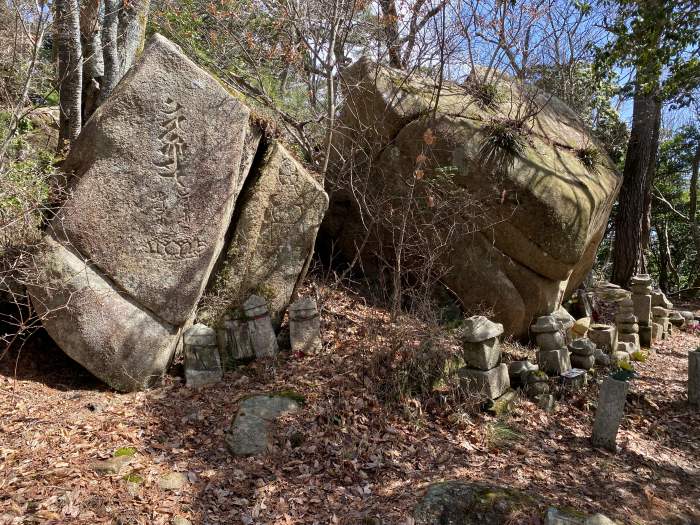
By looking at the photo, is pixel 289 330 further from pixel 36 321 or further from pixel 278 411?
pixel 36 321

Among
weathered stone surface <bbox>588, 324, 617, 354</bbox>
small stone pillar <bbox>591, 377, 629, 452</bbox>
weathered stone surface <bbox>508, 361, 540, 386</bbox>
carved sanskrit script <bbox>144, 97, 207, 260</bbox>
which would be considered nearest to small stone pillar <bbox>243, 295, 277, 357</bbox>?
carved sanskrit script <bbox>144, 97, 207, 260</bbox>

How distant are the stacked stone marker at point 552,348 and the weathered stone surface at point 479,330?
114cm

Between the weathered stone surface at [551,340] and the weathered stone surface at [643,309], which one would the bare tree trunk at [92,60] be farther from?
the weathered stone surface at [643,309]

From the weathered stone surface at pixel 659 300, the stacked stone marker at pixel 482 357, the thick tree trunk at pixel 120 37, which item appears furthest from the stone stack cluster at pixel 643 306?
the thick tree trunk at pixel 120 37

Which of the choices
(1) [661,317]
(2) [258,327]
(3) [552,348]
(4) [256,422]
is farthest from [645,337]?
(4) [256,422]

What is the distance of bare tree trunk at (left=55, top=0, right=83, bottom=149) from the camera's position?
6.45 m

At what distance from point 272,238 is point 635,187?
1002cm

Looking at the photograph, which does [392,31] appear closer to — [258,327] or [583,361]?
[258,327]

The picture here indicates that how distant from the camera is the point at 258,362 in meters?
5.88

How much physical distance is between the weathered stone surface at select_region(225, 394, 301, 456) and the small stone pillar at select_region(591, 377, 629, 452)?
307 cm

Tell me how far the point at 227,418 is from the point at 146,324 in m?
1.40

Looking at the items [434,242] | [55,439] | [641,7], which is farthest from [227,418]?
[641,7]

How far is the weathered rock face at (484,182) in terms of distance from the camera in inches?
276

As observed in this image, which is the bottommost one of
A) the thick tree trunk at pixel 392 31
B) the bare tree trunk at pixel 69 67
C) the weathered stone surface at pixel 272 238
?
the weathered stone surface at pixel 272 238
